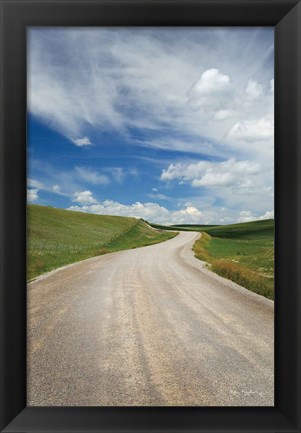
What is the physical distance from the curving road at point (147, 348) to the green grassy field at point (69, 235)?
84 cm

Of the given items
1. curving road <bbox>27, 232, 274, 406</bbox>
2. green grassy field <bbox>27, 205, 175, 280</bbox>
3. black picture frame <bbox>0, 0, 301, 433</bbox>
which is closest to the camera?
black picture frame <bbox>0, 0, 301, 433</bbox>

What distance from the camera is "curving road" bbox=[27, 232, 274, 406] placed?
5.49 ft

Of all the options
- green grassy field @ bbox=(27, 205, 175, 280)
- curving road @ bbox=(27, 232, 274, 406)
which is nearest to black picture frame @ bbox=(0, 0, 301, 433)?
curving road @ bbox=(27, 232, 274, 406)

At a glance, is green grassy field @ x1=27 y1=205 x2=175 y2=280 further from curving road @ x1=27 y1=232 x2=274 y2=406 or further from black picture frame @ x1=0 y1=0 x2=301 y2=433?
black picture frame @ x1=0 y1=0 x2=301 y2=433

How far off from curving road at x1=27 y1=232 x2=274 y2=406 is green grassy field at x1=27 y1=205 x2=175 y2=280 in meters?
0.84

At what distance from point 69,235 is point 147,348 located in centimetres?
437

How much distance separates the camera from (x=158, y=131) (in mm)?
2801

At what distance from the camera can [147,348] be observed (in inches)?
84.4

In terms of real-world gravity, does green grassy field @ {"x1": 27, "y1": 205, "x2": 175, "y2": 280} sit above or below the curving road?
above
